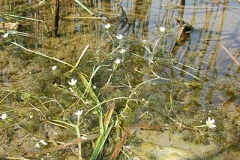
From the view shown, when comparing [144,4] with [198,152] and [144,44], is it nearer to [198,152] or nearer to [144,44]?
[144,44]

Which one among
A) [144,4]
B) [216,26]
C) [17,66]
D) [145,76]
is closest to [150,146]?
[145,76]

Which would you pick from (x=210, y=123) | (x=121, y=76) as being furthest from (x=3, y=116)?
(x=210, y=123)

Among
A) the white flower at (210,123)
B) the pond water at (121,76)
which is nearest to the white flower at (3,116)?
the pond water at (121,76)

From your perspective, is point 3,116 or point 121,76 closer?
point 3,116

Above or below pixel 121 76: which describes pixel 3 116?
below

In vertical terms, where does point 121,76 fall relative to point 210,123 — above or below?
above

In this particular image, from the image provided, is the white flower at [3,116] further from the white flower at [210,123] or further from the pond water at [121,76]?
the white flower at [210,123]

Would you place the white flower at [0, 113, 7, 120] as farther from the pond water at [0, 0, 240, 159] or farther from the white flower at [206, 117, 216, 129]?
the white flower at [206, 117, 216, 129]

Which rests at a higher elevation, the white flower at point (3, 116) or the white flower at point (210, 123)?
the white flower at point (210, 123)

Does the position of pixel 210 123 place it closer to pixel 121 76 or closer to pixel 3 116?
pixel 121 76
